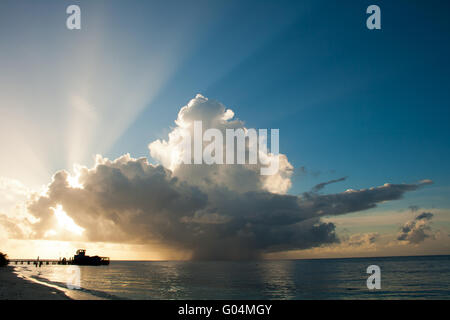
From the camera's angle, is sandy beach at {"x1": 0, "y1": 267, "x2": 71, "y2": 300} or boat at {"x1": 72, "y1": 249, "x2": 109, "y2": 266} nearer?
sandy beach at {"x1": 0, "y1": 267, "x2": 71, "y2": 300}

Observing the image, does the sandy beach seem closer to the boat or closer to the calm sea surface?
the calm sea surface

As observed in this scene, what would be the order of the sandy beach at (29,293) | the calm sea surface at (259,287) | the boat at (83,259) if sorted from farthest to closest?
1. the boat at (83,259)
2. the calm sea surface at (259,287)
3. the sandy beach at (29,293)

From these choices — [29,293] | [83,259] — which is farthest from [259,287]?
[83,259]

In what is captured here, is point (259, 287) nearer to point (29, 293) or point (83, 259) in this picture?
point (29, 293)

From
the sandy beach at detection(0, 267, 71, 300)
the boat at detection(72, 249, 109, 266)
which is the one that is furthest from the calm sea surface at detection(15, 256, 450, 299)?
the boat at detection(72, 249, 109, 266)

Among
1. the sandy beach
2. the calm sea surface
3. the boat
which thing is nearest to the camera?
the sandy beach

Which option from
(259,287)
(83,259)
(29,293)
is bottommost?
(83,259)

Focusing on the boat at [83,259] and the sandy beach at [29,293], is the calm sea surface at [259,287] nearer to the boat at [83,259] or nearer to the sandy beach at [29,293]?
the sandy beach at [29,293]

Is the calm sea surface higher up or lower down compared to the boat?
higher up

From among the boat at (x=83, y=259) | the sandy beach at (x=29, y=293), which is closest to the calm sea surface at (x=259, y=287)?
the sandy beach at (x=29, y=293)

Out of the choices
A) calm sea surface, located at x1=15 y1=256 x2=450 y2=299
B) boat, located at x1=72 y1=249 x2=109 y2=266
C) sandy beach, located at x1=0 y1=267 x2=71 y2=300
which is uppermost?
sandy beach, located at x1=0 y1=267 x2=71 y2=300
